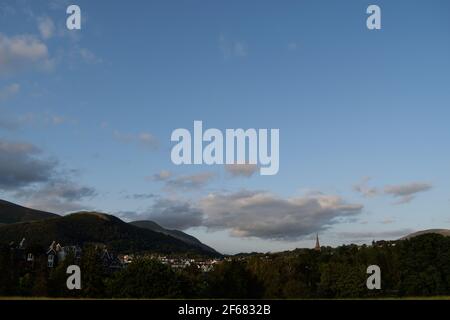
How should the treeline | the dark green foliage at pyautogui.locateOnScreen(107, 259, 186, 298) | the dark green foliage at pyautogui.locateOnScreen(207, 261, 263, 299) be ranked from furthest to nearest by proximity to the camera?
the dark green foliage at pyautogui.locateOnScreen(207, 261, 263, 299) < the treeline < the dark green foliage at pyautogui.locateOnScreen(107, 259, 186, 298)

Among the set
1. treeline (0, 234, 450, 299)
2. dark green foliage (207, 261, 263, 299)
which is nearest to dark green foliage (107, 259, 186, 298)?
treeline (0, 234, 450, 299)

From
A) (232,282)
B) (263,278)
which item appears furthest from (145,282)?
(263,278)

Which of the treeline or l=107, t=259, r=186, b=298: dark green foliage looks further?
the treeline

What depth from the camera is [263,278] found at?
146000 millimetres

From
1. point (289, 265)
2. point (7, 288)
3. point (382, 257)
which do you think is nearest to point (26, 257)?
point (7, 288)

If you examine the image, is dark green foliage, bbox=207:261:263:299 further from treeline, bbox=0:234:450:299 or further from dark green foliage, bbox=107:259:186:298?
dark green foliage, bbox=107:259:186:298

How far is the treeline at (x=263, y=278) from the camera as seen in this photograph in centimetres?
10975

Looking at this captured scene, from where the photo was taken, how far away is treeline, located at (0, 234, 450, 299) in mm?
109750

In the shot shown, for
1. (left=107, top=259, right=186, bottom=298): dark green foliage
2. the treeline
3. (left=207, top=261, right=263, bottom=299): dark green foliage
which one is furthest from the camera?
(left=207, top=261, right=263, bottom=299): dark green foliage

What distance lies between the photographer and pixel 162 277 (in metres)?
112

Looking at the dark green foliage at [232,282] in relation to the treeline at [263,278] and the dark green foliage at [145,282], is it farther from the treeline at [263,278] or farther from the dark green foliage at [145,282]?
the dark green foliage at [145,282]
